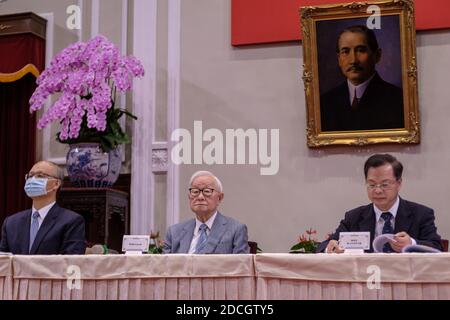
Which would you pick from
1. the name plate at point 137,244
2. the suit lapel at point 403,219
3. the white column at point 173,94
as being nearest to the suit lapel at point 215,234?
the name plate at point 137,244

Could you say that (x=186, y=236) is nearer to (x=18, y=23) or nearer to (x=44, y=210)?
(x=44, y=210)

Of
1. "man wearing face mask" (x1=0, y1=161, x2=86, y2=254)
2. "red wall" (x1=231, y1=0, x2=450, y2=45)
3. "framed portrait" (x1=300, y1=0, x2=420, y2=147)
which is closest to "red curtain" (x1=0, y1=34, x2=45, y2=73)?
"red wall" (x1=231, y1=0, x2=450, y2=45)

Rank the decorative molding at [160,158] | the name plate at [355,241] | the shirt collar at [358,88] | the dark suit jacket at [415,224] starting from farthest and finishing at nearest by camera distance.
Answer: the decorative molding at [160,158] < the shirt collar at [358,88] < the dark suit jacket at [415,224] < the name plate at [355,241]

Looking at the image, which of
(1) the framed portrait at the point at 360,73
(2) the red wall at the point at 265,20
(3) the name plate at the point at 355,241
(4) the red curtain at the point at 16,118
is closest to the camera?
(3) the name plate at the point at 355,241

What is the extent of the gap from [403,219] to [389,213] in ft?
0.32

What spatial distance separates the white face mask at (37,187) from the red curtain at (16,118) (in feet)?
6.26

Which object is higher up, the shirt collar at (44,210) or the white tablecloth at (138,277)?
the shirt collar at (44,210)

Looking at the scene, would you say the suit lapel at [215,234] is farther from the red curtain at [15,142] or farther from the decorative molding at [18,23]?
the decorative molding at [18,23]

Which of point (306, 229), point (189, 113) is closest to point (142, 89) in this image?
point (189, 113)

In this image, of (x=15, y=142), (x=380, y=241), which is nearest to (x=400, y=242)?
(x=380, y=241)

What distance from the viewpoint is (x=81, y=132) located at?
5.43 metres

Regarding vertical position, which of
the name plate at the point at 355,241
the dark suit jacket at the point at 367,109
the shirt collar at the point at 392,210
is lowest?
the name plate at the point at 355,241

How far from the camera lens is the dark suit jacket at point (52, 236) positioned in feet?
12.9
